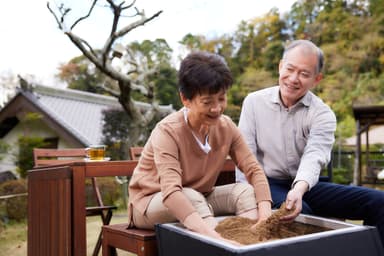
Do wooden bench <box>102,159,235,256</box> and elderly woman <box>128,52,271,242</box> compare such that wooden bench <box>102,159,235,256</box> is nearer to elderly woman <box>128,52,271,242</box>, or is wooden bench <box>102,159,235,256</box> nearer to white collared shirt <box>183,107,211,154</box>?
elderly woman <box>128,52,271,242</box>

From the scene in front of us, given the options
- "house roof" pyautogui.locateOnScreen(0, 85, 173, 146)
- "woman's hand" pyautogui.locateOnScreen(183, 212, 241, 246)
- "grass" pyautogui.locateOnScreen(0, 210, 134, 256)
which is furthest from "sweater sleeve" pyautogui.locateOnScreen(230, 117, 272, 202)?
"house roof" pyautogui.locateOnScreen(0, 85, 173, 146)

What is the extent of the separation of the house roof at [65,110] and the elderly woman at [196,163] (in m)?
8.37

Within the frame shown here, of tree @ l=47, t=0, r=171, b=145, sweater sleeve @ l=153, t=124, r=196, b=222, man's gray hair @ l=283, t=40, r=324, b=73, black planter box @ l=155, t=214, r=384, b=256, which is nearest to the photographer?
black planter box @ l=155, t=214, r=384, b=256

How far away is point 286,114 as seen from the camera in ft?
6.73

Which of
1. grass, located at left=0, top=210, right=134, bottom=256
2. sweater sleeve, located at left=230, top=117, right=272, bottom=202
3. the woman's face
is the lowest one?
grass, located at left=0, top=210, right=134, bottom=256

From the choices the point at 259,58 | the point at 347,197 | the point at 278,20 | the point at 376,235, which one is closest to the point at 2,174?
the point at 347,197

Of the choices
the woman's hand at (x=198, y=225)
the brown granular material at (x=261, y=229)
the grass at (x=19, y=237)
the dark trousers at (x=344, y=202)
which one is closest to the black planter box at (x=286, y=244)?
the woman's hand at (x=198, y=225)

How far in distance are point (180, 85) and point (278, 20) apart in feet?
43.2

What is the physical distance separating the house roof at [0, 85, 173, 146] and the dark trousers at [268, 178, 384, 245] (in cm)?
816

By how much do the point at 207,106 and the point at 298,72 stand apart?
0.64 meters

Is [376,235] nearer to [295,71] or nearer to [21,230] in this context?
[295,71]

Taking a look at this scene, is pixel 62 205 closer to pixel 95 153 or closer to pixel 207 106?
pixel 95 153

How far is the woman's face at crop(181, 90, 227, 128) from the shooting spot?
1.41m

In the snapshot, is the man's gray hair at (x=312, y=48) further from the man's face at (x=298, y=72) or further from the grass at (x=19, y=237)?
the grass at (x=19, y=237)
